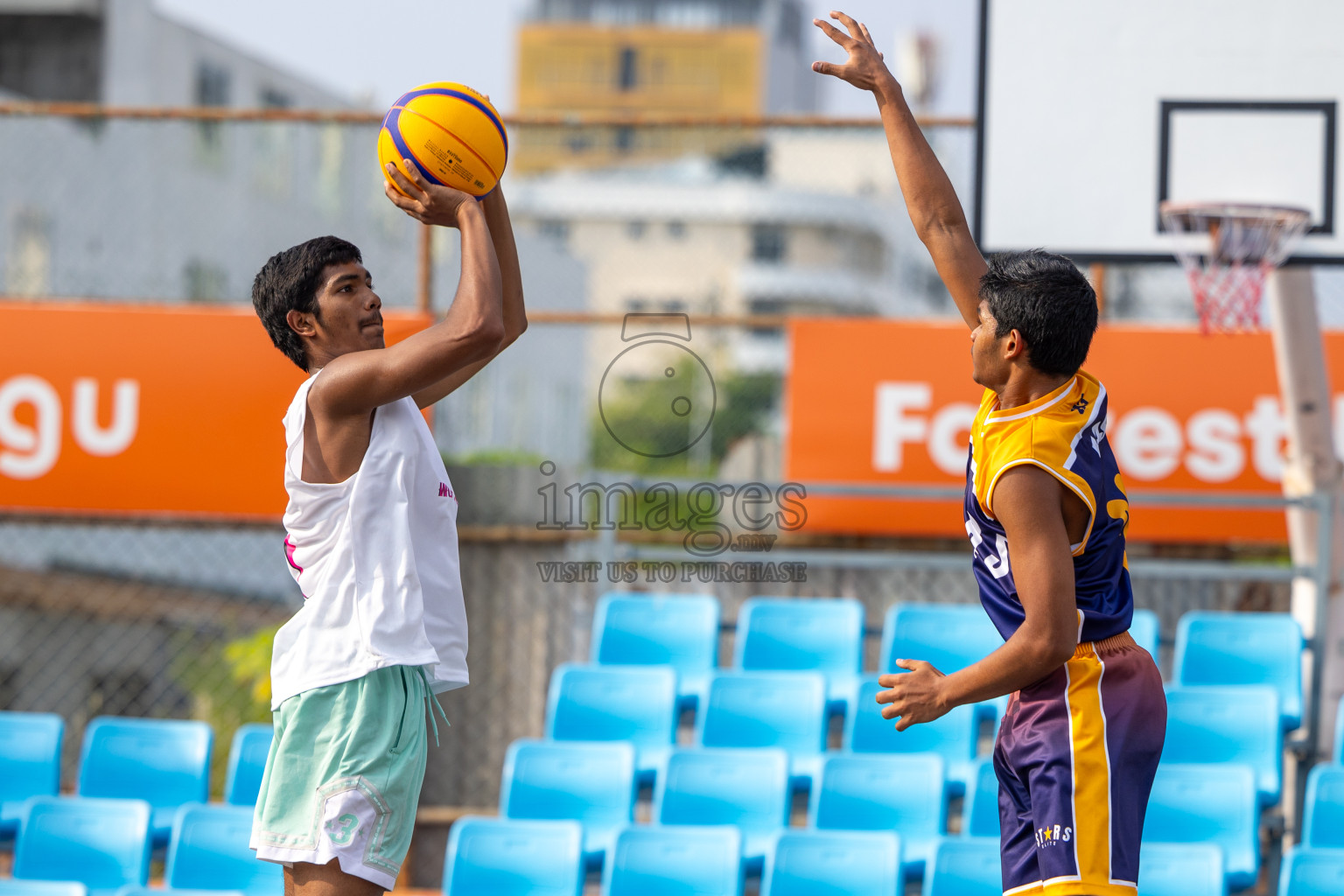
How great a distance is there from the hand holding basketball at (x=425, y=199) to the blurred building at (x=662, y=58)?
9401 cm

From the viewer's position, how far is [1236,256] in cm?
581

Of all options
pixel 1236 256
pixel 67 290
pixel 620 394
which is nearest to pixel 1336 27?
pixel 1236 256

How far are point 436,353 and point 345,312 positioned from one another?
350mm

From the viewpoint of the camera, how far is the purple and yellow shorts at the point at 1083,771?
103 inches

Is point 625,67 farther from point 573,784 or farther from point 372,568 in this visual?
point 372,568

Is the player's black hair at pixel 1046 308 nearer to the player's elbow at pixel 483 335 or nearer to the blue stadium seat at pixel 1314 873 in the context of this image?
the player's elbow at pixel 483 335

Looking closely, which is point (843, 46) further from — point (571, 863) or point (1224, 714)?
point (1224, 714)

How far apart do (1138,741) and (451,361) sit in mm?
1521

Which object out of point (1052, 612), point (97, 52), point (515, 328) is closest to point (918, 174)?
point (515, 328)

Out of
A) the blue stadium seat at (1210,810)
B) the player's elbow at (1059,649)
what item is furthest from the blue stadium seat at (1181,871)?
the player's elbow at (1059,649)

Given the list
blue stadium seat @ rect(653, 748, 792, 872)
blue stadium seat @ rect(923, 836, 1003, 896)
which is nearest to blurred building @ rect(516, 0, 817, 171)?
blue stadium seat @ rect(653, 748, 792, 872)

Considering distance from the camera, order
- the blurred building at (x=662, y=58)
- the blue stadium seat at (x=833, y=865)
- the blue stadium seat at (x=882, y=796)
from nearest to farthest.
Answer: the blue stadium seat at (x=833, y=865)
the blue stadium seat at (x=882, y=796)
the blurred building at (x=662, y=58)

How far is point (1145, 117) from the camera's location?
605 centimetres

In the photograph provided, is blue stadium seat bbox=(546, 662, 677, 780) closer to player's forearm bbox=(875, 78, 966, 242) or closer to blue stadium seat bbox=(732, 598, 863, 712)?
blue stadium seat bbox=(732, 598, 863, 712)
